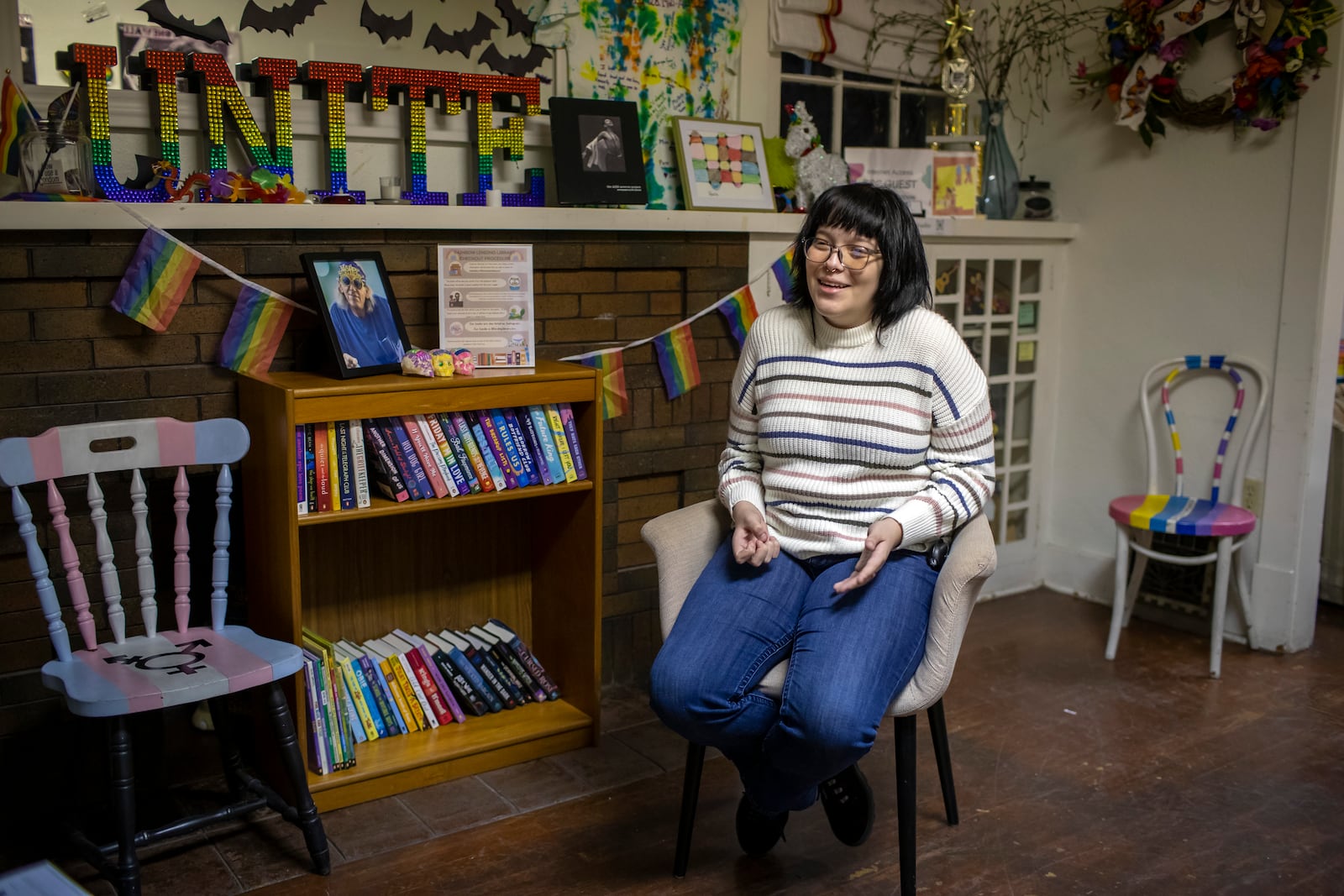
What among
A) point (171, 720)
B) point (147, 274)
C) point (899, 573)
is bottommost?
point (171, 720)

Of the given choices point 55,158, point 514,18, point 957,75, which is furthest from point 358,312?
point 957,75

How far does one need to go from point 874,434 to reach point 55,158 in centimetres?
164

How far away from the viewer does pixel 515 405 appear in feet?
8.77

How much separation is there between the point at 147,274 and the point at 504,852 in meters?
1.34

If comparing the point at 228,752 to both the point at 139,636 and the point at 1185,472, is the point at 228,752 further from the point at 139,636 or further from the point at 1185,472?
the point at 1185,472

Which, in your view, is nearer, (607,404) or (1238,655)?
(607,404)

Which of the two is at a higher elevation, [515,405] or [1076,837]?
[515,405]

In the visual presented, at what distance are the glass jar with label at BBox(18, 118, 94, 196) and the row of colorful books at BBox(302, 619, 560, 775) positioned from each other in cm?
104

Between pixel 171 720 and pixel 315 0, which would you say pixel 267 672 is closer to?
pixel 171 720

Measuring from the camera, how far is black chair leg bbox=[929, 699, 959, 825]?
2.45 meters

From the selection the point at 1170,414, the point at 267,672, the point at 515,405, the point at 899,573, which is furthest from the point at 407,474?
the point at 1170,414

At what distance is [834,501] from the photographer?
2215 mm

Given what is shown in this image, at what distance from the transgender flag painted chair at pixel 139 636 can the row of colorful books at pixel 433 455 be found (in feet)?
0.51

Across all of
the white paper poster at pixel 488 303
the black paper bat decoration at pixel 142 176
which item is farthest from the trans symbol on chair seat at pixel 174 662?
the black paper bat decoration at pixel 142 176
